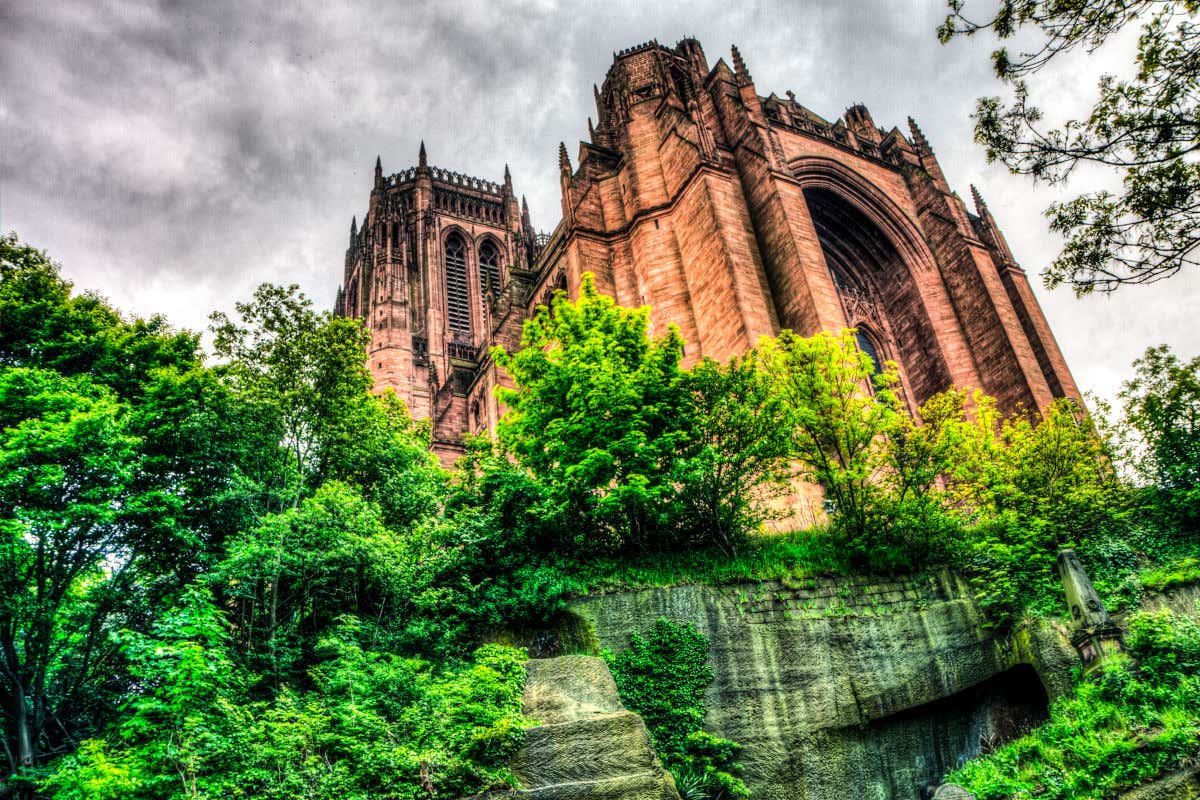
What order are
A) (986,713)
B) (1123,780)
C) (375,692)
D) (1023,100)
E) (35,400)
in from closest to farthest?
1. (1023,100)
2. (1123,780)
3. (375,692)
4. (35,400)
5. (986,713)

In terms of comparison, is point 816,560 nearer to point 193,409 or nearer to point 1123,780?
point 1123,780

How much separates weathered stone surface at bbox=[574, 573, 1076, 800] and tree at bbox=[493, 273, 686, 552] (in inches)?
64.7

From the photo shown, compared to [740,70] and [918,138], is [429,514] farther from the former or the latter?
[918,138]

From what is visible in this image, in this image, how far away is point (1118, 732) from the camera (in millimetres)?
8766

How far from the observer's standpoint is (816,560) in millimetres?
11938

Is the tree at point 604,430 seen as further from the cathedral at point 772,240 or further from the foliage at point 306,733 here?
the cathedral at point 772,240

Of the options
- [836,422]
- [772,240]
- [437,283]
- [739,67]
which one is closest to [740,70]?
[739,67]

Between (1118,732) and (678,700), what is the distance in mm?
5617

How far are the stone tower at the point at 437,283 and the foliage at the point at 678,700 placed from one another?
18.8 meters

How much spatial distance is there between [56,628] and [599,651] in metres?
9.34

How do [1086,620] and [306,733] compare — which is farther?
[1086,620]

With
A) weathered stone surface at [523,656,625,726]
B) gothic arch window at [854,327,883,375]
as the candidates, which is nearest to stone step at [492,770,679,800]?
weathered stone surface at [523,656,625,726]

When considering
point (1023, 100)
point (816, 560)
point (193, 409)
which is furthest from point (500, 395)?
point (1023, 100)

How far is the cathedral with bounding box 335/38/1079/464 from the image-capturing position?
60.7ft
